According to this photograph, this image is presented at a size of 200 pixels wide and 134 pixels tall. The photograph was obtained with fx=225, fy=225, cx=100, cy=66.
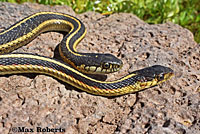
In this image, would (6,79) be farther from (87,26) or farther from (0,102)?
(87,26)

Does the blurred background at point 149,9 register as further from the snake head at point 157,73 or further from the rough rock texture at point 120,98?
the snake head at point 157,73

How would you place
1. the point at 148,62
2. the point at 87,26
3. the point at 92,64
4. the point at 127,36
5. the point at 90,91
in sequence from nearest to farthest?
the point at 90,91, the point at 92,64, the point at 148,62, the point at 127,36, the point at 87,26

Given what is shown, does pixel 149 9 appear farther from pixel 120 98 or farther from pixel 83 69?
pixel 120 98

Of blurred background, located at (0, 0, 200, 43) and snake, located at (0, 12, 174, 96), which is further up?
blurred background, located at (0, 0, 200, 43)

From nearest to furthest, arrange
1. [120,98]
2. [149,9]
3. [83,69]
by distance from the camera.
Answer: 1. [120,98]
2. [83,69]
3. [149,9]

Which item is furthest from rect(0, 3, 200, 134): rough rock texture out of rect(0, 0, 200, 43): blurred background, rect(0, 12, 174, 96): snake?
rect(0, 0, 200, 43): blurred background

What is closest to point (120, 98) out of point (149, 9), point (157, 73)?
point (157, 73)

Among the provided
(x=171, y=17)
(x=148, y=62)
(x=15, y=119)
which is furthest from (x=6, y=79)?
(x=171, y=17)

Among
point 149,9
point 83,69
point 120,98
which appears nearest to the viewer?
point 120,98

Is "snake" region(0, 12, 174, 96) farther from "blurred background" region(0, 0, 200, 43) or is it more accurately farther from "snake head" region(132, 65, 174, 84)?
"blurred background" region(0, 0, 200, 43)
